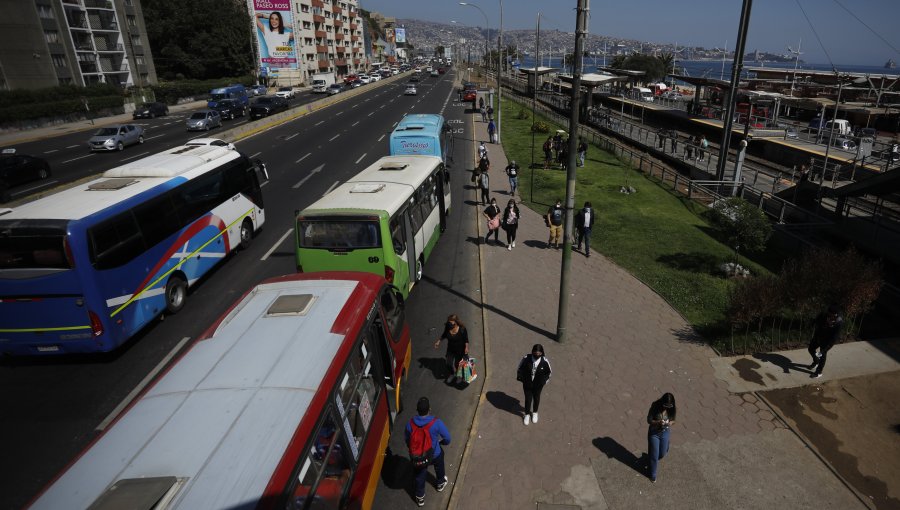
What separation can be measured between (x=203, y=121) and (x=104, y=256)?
34.8 metres

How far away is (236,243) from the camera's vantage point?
15.2m

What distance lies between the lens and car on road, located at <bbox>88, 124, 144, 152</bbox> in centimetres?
3253

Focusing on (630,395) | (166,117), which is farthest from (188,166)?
(166,117)

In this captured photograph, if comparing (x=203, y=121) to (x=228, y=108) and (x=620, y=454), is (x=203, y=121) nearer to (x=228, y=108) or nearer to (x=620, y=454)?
(x=228, y=108)

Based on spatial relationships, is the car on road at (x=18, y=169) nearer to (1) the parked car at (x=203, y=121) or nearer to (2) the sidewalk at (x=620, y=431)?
(1) the parked car at (x=203, y=121)

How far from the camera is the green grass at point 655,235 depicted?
42.2 feet

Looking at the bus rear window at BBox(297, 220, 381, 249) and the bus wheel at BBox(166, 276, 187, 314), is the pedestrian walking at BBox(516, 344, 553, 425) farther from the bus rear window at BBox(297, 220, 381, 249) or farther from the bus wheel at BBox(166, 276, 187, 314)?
the bus wheel at BBox(166, 276, 187, 314)

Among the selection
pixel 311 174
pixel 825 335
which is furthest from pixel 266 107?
pixel 825 335

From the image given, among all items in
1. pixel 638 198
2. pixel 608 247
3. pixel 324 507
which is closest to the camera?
pixel 324 507

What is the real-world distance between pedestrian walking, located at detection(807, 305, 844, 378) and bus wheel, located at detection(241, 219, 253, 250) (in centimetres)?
1560

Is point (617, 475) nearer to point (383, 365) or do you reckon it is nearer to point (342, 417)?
point (383, 365)

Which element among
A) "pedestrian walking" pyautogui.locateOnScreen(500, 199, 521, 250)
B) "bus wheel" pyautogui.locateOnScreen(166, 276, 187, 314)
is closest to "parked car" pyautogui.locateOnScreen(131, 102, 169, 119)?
"bus wheel" pyautogui.locateOnScreen(166, 276, 187, 314)

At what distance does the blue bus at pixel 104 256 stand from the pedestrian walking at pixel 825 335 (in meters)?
13.9

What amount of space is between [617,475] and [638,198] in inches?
689
